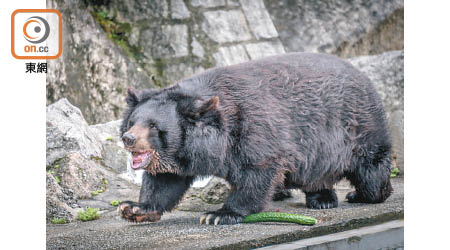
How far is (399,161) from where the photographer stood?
6184mm

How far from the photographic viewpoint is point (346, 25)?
24.6 ft

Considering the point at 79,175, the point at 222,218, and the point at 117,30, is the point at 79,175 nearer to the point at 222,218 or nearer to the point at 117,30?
the point at 222,218

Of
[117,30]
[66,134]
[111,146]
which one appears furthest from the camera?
[117,30]

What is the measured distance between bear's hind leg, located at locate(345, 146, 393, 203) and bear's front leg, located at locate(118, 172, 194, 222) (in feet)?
4.40

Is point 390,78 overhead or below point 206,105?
overhead

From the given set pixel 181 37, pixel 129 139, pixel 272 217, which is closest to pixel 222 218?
pixel 272 217

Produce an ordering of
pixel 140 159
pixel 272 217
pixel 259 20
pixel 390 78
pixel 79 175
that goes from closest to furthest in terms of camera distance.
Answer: pixel 140 159
pixel 272 217
pixel 79 175
pixel 390 78
pixel 259 20

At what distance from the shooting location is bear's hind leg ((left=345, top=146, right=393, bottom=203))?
16.3 ft

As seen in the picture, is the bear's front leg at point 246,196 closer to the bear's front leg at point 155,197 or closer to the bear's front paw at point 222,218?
the bear's front paw at point 222,218

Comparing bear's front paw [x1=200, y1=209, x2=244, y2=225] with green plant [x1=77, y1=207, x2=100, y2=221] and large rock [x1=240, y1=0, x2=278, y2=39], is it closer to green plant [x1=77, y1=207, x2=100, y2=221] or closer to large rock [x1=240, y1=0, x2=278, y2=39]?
green plant [x1=77, y1=207, x2=100, y2=221]

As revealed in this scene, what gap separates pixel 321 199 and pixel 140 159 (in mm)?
1604

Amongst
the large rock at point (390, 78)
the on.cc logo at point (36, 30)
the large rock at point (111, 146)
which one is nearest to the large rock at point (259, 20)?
the large rock at point (390, 78)

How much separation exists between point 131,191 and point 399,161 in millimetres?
2628

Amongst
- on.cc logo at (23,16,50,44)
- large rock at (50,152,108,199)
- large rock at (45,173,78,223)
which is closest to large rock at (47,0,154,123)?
large rock at (50,152,108,199)
